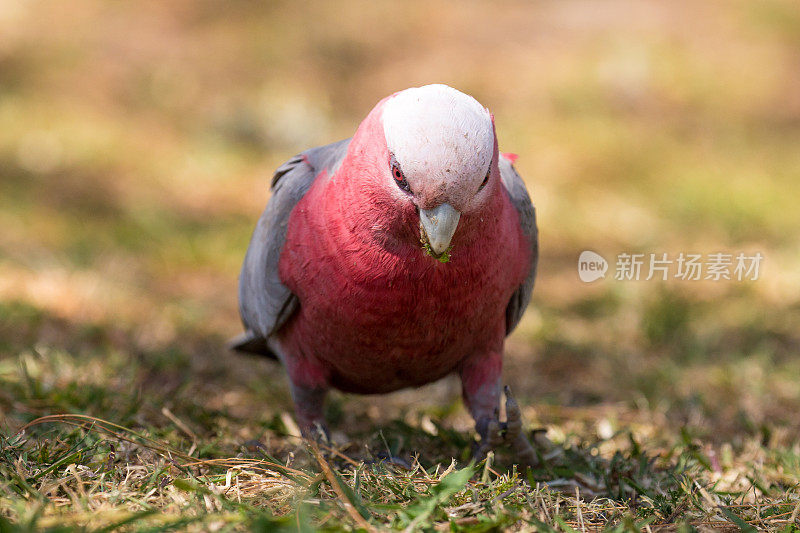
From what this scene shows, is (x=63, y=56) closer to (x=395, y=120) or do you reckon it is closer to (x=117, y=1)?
(x=117, y=1)

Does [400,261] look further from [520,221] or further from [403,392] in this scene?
[403,392]

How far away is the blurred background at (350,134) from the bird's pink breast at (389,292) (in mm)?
704

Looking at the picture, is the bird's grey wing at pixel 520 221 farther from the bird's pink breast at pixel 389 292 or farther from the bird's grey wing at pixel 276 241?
the bird's grey wing at pixel 276 241

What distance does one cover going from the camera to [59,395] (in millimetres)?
2877

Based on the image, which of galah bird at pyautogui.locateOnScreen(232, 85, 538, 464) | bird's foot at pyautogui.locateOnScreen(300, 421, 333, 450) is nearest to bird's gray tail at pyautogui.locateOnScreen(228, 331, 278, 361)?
galah bird at pyautogui.locateOnScreen(232, 85, 538, 464)

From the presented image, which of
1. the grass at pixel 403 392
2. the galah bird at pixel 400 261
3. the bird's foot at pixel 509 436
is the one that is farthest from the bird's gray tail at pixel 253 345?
the bird's foot at pixel 509 436

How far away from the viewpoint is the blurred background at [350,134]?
3.57m

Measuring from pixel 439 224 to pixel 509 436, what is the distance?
88 centimetres

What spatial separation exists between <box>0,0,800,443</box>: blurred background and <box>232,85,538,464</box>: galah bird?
1.85 ft

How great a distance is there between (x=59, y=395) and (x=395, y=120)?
175 cm

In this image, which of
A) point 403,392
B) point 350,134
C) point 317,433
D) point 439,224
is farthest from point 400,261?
point 350,134

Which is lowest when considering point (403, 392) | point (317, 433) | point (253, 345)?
point (403, 392)

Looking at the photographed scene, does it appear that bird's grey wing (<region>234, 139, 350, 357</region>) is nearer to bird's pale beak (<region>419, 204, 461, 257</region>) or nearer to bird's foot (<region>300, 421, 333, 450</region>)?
bird's foot (<region>300, 421, 333, 450</region>)

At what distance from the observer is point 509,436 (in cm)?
253
